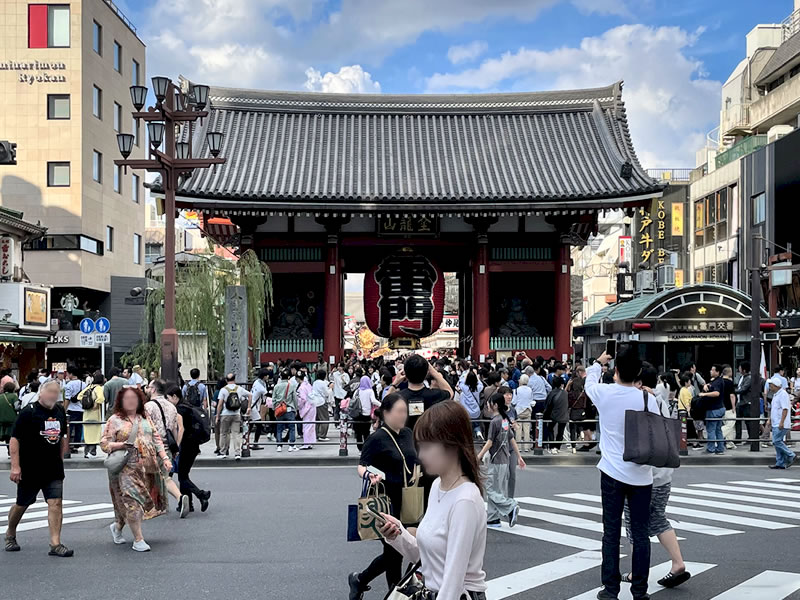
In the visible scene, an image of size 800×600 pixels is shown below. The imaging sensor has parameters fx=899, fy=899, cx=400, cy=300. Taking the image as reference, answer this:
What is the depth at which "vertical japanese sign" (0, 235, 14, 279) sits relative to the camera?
1344 inches

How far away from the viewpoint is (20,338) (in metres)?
32.3

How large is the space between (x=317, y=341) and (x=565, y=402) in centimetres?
1414

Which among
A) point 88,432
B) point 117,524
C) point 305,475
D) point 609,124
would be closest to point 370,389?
point 305,475

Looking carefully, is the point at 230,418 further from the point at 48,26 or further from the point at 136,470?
the point at 48,26

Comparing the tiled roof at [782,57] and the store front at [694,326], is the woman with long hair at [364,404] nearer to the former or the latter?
the store front at [694,326]

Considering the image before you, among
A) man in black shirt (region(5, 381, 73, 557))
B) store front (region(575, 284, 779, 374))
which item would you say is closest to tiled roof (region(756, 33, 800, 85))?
store front (region(575, 284, 779, 374))

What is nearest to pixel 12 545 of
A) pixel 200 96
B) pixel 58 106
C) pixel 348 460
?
pixel 348 460

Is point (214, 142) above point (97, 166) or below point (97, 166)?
below

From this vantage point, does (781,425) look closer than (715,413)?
Yes

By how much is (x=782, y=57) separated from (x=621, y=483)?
38344 mm

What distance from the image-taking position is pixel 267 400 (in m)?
21.3

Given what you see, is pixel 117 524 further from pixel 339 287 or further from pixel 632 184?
pixel 632 184

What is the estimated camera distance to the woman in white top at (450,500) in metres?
3.90

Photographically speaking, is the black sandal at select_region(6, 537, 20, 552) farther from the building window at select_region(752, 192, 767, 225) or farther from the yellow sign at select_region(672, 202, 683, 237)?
the yellow sign at select_region(672, 202, 683, 237)
